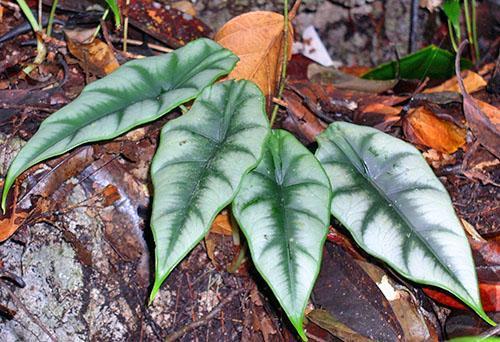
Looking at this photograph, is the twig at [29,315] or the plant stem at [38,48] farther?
the plant stem at [38,48]

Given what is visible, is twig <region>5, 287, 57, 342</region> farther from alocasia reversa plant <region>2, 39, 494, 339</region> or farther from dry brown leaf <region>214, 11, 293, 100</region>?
dry brown leaf <region>214, 11, 293, 100</region>

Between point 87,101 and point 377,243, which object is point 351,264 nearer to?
point 377,243

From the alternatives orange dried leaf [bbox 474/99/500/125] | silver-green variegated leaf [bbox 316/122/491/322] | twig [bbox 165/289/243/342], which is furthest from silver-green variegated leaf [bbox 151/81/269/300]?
orange dried leaf [bbox 474/99/500/125]

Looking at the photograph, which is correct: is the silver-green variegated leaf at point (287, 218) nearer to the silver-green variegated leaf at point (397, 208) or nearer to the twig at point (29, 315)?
the silver-green variegated leaf at point (397, 208)

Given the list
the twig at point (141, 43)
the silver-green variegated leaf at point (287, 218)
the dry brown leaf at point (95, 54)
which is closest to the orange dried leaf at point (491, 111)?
the silver-green variegated leaf at point (287, 218)

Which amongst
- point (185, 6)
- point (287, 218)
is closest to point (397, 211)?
point (287, 218)

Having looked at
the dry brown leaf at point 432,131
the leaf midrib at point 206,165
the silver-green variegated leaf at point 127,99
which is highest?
the silver-green variegated leaf at point 127,99
